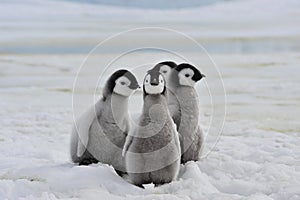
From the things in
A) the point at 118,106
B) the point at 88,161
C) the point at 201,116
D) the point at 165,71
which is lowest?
the point at 88,161

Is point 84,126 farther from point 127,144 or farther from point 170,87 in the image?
point 170,87

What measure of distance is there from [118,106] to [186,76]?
437mm

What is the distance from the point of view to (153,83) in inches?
117

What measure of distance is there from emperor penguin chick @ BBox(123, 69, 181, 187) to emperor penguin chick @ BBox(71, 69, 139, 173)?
16 cm

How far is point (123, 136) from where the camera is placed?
326 centimetres

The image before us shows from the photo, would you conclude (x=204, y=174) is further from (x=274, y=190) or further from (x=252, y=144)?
(x=252, y=144)

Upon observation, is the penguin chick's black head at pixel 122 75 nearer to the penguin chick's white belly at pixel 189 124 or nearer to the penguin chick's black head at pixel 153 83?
the penguin chick's black head at pixel 153 83

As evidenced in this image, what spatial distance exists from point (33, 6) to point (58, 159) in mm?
22143

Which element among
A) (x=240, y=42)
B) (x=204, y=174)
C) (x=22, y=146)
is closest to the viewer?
(x=204, y=174)

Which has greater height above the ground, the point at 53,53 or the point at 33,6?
the point at 33,6

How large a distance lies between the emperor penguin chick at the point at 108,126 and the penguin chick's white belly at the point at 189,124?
33 centimetres

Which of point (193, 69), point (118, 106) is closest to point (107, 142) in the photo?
point (118, 106)

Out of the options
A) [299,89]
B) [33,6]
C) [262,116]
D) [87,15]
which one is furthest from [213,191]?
[33,6]

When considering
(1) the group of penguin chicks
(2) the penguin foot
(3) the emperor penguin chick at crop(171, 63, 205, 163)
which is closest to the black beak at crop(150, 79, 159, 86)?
(1) the group of penguin chicks
